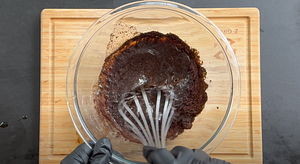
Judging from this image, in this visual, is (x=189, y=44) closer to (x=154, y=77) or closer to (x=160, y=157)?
(x=154, y=77)

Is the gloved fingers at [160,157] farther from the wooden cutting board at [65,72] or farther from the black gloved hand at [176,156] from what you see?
the wooden cutting board at [65,72]

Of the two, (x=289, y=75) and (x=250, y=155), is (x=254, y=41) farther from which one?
(x=250, y=155)

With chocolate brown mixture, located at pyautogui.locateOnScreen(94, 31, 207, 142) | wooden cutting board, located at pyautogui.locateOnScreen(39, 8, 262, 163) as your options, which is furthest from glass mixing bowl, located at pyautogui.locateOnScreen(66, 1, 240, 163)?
wooden cutting board, located at pyautogui.locateOnScreen(39, 8, 262, 163)

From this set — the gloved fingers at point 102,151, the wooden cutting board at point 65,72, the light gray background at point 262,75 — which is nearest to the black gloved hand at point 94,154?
the gloved fingers at point 102,151

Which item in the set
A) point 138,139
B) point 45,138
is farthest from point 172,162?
point 45,138

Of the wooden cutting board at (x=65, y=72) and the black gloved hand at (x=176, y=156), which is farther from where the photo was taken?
the wooden cutting board at (x=65, y=72)

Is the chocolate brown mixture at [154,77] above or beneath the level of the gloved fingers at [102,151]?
above

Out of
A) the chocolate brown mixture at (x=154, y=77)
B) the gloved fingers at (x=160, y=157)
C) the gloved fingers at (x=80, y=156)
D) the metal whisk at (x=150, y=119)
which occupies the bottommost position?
the gloved fingers at (x=80, y=156)

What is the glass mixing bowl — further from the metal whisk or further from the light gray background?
the light gray background
